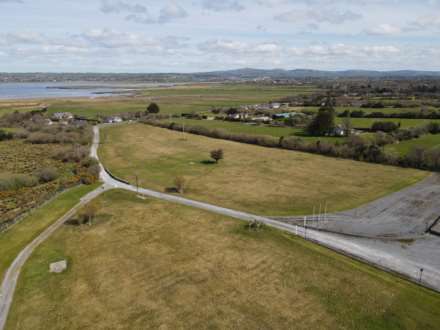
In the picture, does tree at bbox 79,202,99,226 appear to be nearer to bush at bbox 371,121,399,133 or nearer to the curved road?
the curved road

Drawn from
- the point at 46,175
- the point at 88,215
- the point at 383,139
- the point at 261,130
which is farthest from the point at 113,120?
the point at 383,139

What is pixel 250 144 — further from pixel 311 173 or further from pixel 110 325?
pixel 110 325

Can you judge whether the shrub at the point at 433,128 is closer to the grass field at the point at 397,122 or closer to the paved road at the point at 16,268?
the grass field at the point at 397,122

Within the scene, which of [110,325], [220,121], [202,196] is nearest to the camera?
[110,325]

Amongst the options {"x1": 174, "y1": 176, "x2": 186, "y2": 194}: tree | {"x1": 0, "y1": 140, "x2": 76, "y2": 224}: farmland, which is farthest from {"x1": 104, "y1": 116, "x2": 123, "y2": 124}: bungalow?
{"x1": 174, "y1": 176, "x2": 186, "y2": 194}: tree

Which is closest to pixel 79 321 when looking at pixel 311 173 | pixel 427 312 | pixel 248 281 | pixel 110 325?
pixel 110 325

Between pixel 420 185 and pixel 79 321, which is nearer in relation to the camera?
pixel 79 321

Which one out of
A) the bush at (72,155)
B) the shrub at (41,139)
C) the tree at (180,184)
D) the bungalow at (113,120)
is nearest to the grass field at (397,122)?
the tree at (180,184)
